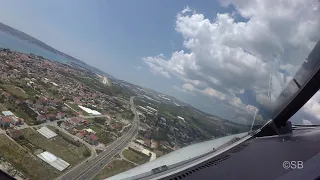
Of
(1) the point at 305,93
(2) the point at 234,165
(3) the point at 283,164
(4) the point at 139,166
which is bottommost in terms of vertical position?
(4) the point at 139,166

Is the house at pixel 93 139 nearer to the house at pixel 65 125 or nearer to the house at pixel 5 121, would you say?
the house at pixel 65 125

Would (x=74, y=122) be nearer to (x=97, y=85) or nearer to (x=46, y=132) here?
(x=46, y=132)

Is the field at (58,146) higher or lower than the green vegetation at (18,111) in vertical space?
lower

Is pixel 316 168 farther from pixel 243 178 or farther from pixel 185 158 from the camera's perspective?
pixel 185 158

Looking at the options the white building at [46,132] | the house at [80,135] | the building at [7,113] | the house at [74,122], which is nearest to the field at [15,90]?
the building at [7,113]

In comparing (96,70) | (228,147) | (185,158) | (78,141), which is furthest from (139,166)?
(228,147)

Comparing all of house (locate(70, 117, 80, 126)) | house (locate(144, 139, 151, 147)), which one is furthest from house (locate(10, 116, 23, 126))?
house (locate(144, 139, 151, 147))

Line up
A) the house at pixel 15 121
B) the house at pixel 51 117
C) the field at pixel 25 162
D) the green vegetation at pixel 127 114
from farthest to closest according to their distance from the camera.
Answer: the green vegetation at pixel 127 114, the house at pixel 51 117, the house at pixel 15 121, the field at pixel 25 162
